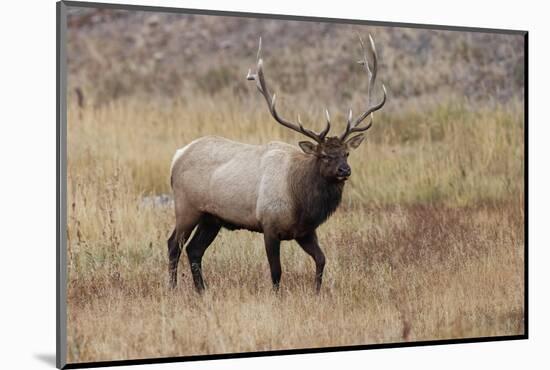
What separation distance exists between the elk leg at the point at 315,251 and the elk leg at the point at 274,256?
0.76 feet

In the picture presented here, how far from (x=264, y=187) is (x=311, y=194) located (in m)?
0.34

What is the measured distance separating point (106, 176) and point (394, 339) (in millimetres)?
2551

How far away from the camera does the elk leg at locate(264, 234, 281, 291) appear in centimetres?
800

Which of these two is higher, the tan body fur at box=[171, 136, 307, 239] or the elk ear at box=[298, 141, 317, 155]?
the elk ear at box=[298, 141, 317, 155]

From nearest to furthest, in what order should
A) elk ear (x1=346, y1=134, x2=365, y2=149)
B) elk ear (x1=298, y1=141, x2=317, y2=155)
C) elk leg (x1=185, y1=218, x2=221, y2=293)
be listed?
elk ear (x1=298, y1=141, x2=317, y2=155) → elk ear (x1=346, y1=134, x2=365, y2=149) → elk leg (x1=185, y1=218, x2=221, y2=293)

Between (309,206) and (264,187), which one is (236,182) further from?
(309,206)

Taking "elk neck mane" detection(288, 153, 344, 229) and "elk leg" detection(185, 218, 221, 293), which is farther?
"elk leg" detection(185, 218, 221, 293)

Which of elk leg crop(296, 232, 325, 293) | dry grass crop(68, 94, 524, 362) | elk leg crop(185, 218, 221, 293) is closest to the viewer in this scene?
dry grass crop(68, 94, 524, 362)

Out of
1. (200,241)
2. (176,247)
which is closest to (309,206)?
(200,241)

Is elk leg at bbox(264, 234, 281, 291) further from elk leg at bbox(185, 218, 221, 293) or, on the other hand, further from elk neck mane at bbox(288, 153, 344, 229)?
elk leg at bbox(185, 218, 221, 293)

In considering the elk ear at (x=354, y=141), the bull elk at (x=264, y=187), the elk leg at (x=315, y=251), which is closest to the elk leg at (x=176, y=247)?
the bull elk at (x=264, y=187)

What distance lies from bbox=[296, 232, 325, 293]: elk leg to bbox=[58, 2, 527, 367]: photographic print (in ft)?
0.04

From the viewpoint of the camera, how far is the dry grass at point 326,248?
7.61m

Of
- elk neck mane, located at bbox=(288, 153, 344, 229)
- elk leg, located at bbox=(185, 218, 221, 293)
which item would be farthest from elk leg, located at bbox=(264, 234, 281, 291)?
elk leg, located at bbox=(185, 218, 221, 293)
